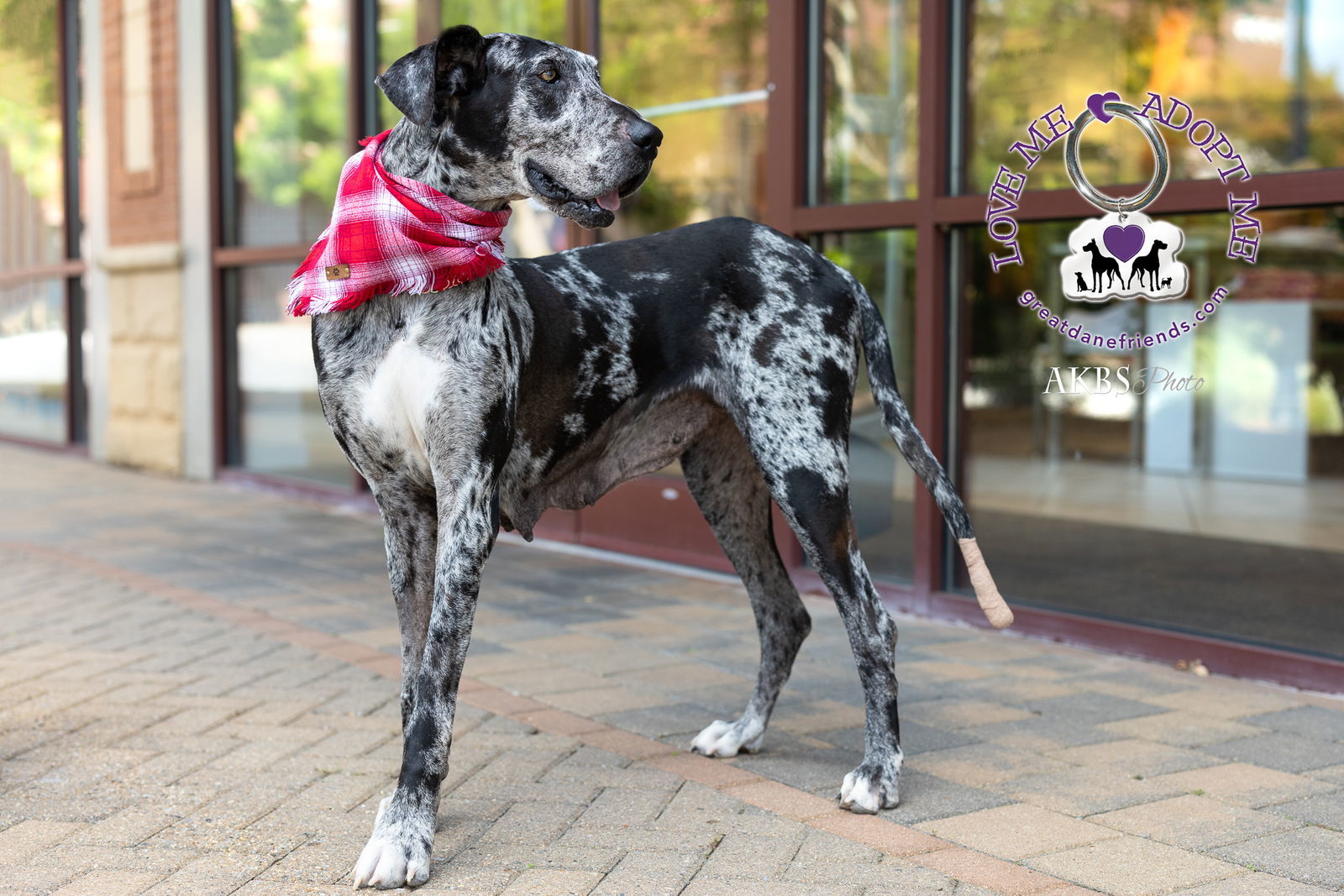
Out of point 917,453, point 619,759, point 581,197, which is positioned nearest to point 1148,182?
point 917,453

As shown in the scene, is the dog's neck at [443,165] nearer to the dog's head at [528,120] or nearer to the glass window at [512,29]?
the dog's head at [528,120]

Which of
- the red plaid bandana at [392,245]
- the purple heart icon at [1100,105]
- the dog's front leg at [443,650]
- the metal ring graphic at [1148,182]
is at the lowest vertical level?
the dog's front leg at [443,650]

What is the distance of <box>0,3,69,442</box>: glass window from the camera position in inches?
486

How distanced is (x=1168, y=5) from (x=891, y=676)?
1166cm

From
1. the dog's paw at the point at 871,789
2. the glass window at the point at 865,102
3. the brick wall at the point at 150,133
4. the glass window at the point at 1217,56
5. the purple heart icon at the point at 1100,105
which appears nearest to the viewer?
the dog's paw at the point at 871,789

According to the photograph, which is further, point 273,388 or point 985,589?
point 273,388

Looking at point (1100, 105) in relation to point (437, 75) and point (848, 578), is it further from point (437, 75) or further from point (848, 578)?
point (437, 75)

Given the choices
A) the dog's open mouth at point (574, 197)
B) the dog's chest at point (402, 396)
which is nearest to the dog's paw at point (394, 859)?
the dog's chest at point (402, 396)

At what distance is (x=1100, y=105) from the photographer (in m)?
5.57

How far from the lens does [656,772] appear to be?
361 cm

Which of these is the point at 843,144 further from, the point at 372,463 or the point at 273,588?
the point at 372,463

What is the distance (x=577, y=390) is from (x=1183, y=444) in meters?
8.66

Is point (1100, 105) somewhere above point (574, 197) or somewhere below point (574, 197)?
above

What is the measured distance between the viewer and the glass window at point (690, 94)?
6945mm
